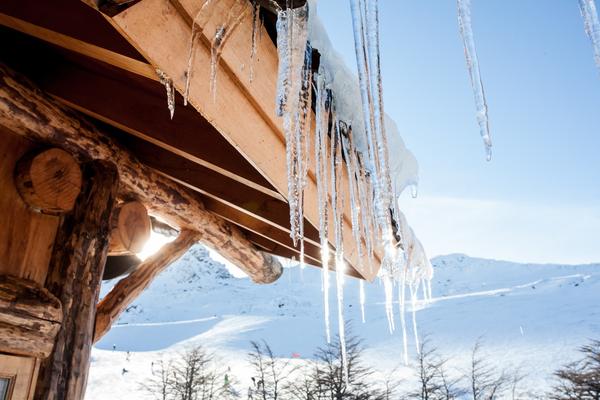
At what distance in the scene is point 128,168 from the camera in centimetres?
220

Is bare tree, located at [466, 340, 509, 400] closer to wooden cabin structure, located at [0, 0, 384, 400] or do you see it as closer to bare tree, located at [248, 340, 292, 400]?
bare tree, located at [248, 340, 292, 400]

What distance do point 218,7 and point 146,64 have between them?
0.71 feet

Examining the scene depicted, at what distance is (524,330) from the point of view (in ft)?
128

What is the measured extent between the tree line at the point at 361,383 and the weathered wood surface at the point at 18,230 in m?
8.48

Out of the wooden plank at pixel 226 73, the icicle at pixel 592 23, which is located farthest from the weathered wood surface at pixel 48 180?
the icicle at pixel 592 23

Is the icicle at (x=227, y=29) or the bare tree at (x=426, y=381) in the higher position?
the icicle at (x=227, y=29)

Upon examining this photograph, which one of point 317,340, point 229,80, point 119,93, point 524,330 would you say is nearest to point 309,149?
point 229,80

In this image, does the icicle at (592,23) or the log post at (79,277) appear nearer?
the icicle at (592,23)

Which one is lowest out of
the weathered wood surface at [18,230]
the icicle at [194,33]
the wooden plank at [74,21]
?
the weathered wood surface at [18,230]

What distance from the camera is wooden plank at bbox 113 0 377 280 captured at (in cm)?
95

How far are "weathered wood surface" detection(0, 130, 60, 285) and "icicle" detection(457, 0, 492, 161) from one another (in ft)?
5.41

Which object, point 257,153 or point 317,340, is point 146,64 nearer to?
point 257,153

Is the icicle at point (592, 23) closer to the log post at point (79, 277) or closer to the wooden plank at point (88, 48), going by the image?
the wooden plank at point (88, 48)

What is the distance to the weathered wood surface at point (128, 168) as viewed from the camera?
63.1 inches
